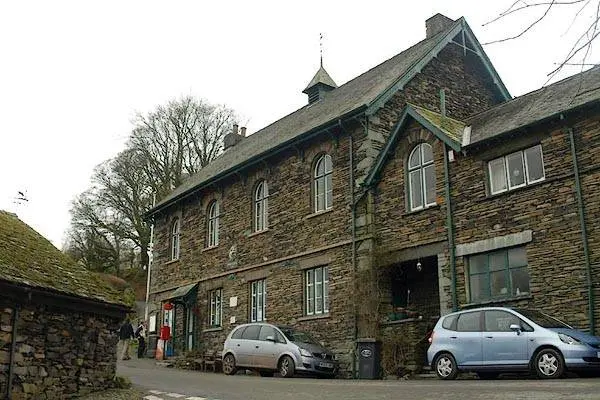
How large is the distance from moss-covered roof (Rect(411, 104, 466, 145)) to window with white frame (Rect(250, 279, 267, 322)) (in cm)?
865

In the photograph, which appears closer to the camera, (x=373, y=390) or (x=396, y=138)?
(x=373, y=390)

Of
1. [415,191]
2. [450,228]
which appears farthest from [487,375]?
[415,191]

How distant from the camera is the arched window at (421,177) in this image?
64.3 ft

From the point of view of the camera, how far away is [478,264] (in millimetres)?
17781

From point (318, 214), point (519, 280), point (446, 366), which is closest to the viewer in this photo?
point (446, 366)

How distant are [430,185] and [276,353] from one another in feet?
20.4

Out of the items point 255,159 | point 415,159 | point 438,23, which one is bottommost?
point 415,159

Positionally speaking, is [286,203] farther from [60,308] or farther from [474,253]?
[60,308]

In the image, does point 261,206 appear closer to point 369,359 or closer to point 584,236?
point 369,359

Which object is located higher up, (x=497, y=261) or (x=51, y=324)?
(x=497, y=261)

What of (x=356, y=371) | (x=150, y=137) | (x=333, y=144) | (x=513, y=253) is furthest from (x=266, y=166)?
(x=150, y=137)

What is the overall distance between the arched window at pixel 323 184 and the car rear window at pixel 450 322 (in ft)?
25.1

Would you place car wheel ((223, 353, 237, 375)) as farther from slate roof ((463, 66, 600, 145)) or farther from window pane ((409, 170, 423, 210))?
slate roof ((463, 66, 600, 145))

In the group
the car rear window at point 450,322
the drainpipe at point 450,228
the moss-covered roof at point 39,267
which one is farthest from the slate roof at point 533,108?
the moss-covered roof at point 39,267
